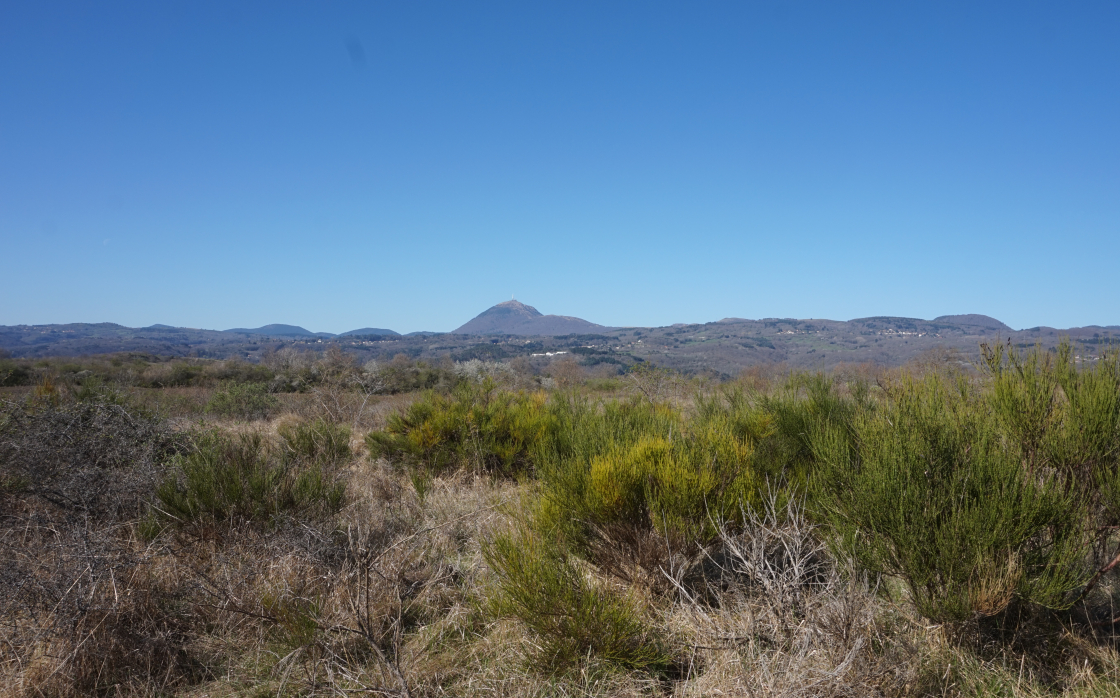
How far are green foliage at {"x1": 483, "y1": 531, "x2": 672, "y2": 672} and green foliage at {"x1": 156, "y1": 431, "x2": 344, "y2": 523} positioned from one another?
6.72ft

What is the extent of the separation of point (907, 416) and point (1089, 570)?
118 centimetres

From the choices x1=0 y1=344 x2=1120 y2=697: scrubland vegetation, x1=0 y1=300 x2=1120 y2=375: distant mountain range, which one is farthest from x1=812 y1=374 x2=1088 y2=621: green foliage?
x1=0 y1=300 x2=1120 y2=375: distant mountain range

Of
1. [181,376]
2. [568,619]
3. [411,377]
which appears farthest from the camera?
[181,376]

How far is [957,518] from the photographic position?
94.2 inches

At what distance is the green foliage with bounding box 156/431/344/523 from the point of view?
13.4 ft

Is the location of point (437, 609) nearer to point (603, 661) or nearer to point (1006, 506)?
point (603, 661)

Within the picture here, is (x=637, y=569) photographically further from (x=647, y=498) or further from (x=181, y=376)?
(x=181, y=376)

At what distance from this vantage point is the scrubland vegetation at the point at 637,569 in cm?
244

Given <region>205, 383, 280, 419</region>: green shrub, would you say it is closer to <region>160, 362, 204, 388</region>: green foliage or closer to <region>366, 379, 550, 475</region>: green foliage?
<region>366, 379, 550, 475</region>: green foliage

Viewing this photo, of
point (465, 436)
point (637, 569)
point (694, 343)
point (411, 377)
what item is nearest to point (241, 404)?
point (465, 436)

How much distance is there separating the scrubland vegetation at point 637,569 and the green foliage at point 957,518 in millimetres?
14

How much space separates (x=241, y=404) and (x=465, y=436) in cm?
823

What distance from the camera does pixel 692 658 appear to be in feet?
8.46

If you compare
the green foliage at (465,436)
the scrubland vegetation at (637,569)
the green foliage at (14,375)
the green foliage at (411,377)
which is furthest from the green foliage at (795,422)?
the green foliage at (14,375)
